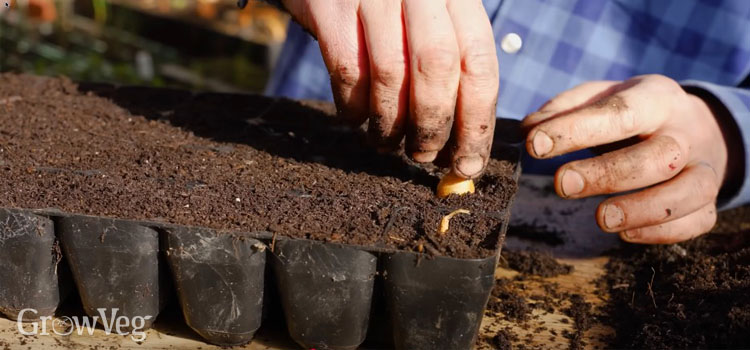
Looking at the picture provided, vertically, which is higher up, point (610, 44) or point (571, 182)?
point (610, 44)

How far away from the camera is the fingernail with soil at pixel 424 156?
1176 mm

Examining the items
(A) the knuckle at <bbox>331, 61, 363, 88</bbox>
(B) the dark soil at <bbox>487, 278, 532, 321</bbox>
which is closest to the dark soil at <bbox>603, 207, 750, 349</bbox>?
(B) the dark soil at <bbox>487, 278, 532, 321</bbox>

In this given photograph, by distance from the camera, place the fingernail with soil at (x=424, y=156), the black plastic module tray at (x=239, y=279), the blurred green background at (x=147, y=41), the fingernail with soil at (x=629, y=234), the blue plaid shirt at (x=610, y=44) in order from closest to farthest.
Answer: the black plastic module tray at (x=239, y=279) → the fingernail with soil at (x=424, y=156) → the fingernail with soil at (x=629, y=234) → the blue plaid shirt at (x=610, y=44) → the blurred green background at (x=147, y=41)

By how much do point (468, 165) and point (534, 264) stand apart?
1.09 ft

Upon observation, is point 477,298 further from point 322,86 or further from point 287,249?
point 322,86

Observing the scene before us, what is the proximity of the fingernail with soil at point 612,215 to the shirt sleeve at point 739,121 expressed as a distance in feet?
1.36

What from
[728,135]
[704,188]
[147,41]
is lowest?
[147,41]

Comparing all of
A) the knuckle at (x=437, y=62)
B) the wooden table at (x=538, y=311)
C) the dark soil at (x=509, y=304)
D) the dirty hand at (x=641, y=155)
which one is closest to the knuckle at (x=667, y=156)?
the dirty hand at (x=641, y=155)

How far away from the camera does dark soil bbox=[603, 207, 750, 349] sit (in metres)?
1.04

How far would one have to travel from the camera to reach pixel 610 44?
6.47ft

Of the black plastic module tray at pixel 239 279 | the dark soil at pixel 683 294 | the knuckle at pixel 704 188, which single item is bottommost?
the black plastic module tray at pixel 239 279

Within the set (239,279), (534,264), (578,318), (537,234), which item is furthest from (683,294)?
(239,279)

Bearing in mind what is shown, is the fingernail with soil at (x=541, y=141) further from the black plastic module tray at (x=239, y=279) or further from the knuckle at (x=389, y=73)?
Result: the knuckle at (x=389, y=73)

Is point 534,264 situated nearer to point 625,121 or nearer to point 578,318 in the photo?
point 578,318
